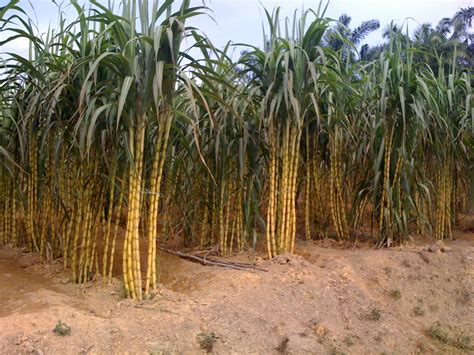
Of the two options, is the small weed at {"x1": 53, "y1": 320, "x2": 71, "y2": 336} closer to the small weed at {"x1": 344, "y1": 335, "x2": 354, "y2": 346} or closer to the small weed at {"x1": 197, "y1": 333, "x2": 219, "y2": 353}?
the small weed at {"x1": 197, "y1": 333, "x2": 219, "y2": 353}

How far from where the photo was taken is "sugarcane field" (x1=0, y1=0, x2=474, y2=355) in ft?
9.21

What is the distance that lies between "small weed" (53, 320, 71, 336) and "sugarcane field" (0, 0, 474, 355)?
1 cm

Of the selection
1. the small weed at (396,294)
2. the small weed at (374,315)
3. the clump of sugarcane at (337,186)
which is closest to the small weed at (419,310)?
the small weed at (396,294)

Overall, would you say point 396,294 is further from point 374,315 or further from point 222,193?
point 222,193

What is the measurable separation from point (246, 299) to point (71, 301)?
3.49ft

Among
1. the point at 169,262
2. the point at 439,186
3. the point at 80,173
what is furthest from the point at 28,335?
the point at 439,186

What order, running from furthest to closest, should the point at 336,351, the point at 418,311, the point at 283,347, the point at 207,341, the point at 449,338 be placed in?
the point at 418,311
the point at 449,338
the point at 336,351
the point at 283,347
the point at 207,341

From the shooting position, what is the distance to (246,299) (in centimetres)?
328

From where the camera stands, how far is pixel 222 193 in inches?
156

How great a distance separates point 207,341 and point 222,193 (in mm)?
1453

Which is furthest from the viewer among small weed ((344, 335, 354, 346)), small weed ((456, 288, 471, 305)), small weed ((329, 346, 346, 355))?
small weed ((456, 288, 471, 305))

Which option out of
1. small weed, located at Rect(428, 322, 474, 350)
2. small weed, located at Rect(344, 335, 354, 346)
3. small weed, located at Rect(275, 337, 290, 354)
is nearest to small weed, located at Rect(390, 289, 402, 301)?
small weed, located at Rect(428, 322, 474, 350)

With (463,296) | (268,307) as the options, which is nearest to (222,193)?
(268,307)

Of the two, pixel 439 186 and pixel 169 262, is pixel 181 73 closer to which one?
pixel 169 262
